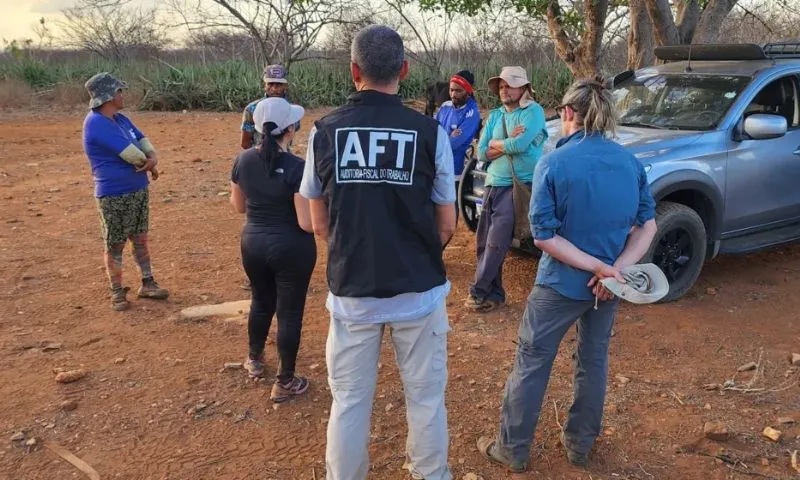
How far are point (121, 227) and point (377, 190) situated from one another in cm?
328

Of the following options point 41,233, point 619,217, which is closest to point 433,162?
point 619,217

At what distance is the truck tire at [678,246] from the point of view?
481 cm

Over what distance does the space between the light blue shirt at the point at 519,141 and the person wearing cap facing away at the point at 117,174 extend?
2.58 m

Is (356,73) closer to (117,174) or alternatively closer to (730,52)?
(117,174)

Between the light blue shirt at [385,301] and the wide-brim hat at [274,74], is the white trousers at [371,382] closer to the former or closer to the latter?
the light blue shirt at [385,301]

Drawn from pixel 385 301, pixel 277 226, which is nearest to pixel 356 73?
pixel 385 301

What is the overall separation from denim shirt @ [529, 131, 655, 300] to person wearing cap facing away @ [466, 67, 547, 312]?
1889 mm

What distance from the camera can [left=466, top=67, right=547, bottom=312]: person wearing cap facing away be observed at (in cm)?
468

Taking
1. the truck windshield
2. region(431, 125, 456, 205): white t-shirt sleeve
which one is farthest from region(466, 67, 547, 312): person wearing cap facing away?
region(431, 125, 456, 205): white t-shirt sleeve

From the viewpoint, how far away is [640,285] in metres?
2.81

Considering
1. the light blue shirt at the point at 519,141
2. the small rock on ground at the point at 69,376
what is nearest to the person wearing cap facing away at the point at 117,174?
the small rock on ground at the point at 69,376

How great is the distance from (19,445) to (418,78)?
18972 mm

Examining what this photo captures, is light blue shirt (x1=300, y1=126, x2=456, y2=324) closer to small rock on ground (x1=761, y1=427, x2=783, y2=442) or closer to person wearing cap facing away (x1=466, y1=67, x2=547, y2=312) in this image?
small rock on ground (x1=761, y1=427, x2=783, y2=442)

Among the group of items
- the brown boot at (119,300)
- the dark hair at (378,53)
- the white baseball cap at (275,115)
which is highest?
the dark hair at (378,53)
